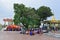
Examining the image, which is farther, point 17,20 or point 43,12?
point 43,12

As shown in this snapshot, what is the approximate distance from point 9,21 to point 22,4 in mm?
29869

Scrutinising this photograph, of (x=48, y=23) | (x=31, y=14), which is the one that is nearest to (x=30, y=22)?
(x=31, y=14)

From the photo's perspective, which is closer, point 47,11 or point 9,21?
point 47,11

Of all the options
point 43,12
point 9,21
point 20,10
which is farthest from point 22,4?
point 9,21

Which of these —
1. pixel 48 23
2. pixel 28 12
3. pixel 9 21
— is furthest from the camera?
pixel 9 21

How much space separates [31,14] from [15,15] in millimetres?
3200

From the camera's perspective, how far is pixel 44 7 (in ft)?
202

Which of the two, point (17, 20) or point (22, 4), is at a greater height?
point (22, 4)

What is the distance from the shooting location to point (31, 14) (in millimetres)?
42719

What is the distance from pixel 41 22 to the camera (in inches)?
2335

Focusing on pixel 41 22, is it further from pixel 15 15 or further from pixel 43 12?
pixel 15 15

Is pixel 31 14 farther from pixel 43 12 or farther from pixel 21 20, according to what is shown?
pixel 43 12

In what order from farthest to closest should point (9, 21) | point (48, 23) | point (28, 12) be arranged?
point (9, 21), point (48, 23), point (28, 12)

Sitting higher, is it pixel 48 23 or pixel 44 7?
pixel 44 7
